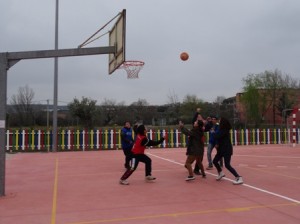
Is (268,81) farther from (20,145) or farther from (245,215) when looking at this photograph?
(245,215)

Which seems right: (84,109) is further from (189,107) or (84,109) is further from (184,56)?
(189,107)

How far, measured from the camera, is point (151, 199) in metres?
8.44

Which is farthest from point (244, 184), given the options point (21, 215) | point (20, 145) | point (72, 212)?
point (20, 145)

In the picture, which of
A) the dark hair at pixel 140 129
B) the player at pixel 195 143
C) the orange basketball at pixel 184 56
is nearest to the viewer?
the dark hair at pixel 140 129

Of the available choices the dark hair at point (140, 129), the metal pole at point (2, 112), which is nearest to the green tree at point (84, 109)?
the dark hair at point (140, 129)

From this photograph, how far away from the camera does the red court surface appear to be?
270 inches

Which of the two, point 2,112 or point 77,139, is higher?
point 2,112

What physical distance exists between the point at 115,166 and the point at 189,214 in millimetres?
8254

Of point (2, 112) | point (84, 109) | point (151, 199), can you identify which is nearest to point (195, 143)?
point (151, 199)

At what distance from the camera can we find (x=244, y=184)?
1012 cm

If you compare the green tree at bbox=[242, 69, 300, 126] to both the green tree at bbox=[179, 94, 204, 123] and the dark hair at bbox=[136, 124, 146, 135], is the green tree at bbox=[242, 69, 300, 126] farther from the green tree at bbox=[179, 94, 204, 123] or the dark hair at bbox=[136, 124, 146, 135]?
the dark hair at bbox=[136, 124, 146, 135]

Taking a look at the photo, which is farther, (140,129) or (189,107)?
(189,107)

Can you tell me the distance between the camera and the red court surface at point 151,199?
6863 millimetres

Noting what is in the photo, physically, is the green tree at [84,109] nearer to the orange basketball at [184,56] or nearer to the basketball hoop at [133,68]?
the basketball hoop at [133,68]
